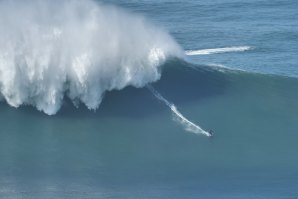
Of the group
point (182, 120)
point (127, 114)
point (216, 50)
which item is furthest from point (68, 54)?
point (216, 50)

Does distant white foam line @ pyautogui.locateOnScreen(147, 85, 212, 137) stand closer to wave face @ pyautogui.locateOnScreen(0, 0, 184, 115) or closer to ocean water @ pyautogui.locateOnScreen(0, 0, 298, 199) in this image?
ocean water @ pyautogui.locateOnScreen(0, 0, 298, 199)

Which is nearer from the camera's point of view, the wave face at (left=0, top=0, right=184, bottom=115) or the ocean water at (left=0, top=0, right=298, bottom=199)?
the ocean water at (left=0, top=0, right=298, bottom=199)

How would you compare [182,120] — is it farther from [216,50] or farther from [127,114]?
[216,50]

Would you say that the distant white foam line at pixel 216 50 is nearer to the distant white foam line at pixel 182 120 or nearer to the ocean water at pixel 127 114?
the ocean water at pixel 127 114

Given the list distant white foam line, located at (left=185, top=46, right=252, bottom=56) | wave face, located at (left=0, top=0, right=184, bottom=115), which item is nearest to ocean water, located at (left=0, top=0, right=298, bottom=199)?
wave face, located at (left=0, top=0, right=184, bottom=115)

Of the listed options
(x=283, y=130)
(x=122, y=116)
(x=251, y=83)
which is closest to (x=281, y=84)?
(x=251, y=83)

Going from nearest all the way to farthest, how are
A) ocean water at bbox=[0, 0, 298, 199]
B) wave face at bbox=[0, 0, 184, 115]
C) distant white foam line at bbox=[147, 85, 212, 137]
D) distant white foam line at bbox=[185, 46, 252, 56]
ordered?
ocean water at bbox=[0, 0, 298, 199], distant white foam line at bbox=[147, 85, 212, 137], wave face at bbox=[0, 0, 184, 115], distant white foam line at bbox=[185, 46, 252, 56]

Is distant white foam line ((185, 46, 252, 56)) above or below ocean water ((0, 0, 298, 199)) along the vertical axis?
below

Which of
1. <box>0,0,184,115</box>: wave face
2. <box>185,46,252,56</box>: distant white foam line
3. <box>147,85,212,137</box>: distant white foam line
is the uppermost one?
<box>0,0,184,115</box>: wave face
